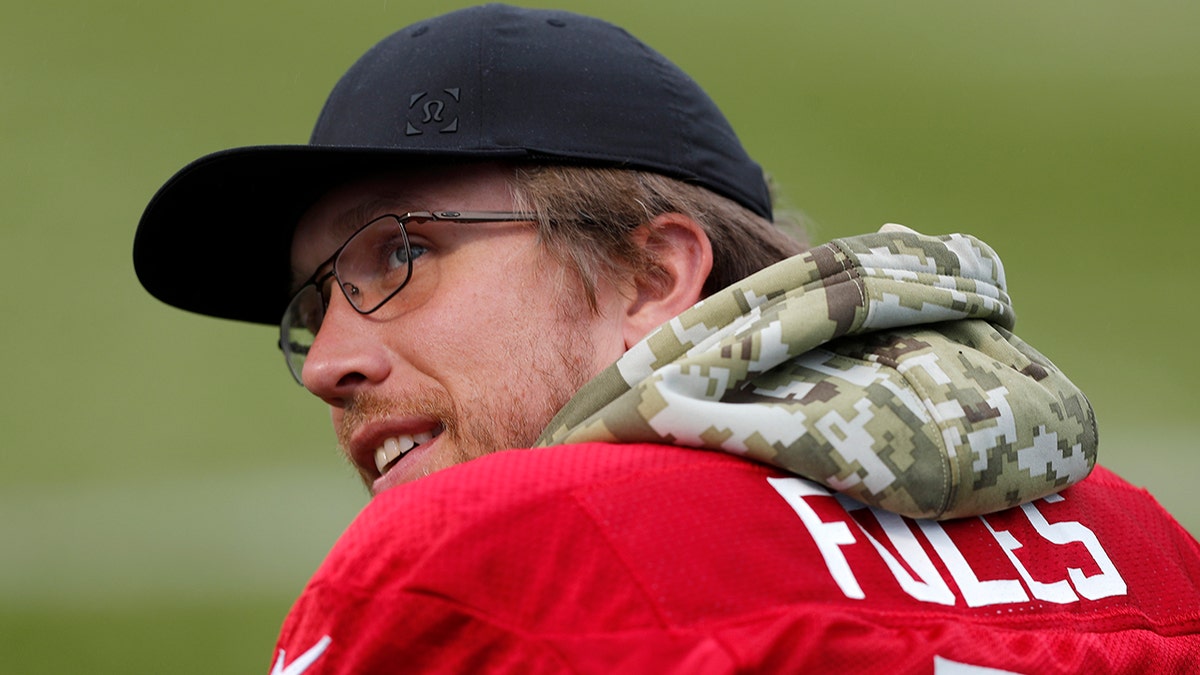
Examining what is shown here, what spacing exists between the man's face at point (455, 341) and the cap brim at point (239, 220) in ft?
0.15

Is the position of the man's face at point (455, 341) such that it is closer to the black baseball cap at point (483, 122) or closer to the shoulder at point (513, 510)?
the black baseball cap at point (483, 122)

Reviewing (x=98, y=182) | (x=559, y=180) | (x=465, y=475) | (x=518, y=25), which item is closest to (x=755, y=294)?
(x=465, y=475)

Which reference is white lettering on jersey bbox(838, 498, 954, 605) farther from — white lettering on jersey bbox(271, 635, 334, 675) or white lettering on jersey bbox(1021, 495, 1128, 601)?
white lettering on jersey bbox(271, 635, 334, 675)

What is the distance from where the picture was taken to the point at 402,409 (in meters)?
0.91

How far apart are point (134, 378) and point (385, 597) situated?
1.71m

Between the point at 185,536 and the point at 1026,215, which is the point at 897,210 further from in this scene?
the point at 185,536

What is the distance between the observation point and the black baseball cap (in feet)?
3.04

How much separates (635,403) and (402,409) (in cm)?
37

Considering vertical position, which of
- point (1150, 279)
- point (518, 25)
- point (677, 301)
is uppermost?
point (518, 25)

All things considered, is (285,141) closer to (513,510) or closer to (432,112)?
(432,112)

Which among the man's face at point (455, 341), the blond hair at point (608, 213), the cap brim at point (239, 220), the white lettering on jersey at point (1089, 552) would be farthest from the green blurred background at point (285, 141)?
the white lettering on jersey at point (1089, 552)

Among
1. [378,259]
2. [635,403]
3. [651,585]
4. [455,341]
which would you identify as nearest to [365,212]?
[378,259]

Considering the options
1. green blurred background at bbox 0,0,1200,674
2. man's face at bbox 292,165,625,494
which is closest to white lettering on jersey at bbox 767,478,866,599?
man's face at bbox 292,165,625,494

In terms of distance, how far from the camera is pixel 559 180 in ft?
3.11
